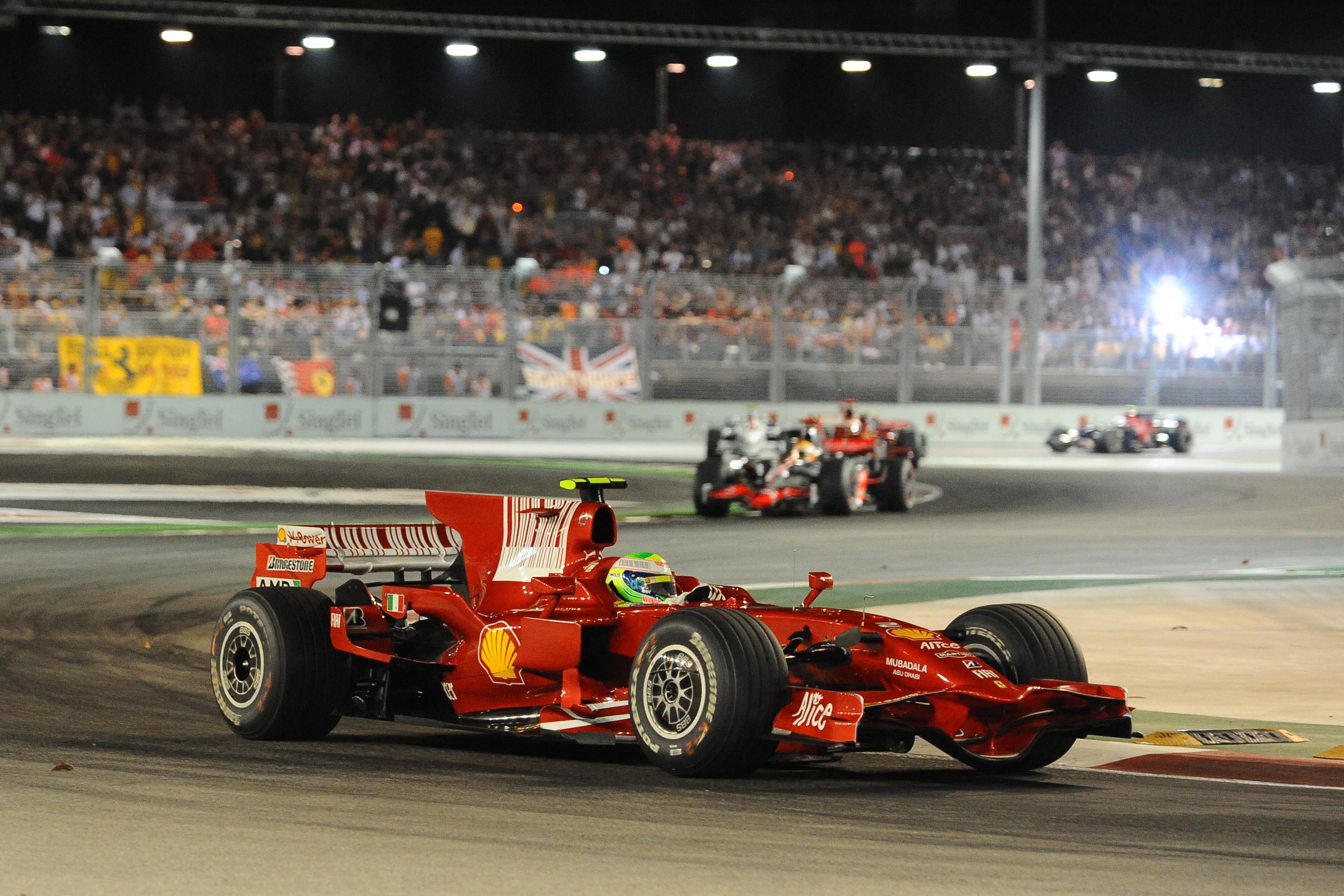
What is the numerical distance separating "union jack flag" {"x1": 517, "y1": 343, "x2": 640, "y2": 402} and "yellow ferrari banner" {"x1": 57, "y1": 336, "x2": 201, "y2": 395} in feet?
18.6

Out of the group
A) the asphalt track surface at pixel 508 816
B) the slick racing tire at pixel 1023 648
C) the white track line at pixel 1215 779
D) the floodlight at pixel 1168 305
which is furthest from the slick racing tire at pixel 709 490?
the floodlight at pixel 1168 305

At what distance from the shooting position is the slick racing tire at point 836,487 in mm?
19672

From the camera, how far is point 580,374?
3150 centimetres

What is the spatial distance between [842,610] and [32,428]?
25.9 meters

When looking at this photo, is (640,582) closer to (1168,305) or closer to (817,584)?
(817,584)

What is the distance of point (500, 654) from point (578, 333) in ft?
79.6

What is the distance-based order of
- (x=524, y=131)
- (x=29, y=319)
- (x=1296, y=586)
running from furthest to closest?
1. (x=524, y=131)
2. (x=29, y=319)
3. (x=1296, y=586)

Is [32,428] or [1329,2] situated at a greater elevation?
[1329,2]

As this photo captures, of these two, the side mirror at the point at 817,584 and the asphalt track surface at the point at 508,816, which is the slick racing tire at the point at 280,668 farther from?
the side mirror at the point at 817,584

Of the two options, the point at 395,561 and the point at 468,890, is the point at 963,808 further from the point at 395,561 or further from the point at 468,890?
the point at 395,561

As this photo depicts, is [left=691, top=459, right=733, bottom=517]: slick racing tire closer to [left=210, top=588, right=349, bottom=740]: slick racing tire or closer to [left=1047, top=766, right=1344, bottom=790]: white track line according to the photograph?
[left=210, top=588, right=349, bottom=740]: slick racing tire

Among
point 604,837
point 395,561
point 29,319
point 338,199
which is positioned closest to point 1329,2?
point 338,199

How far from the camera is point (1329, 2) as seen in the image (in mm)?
Result: 36812

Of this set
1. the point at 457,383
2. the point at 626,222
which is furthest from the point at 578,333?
the point at 626,222
